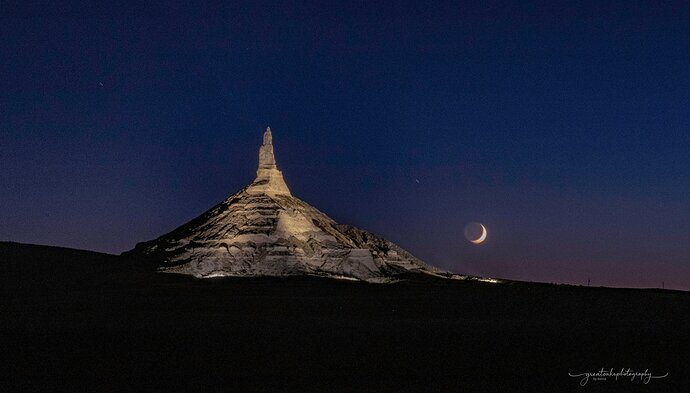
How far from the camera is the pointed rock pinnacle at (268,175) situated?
121062mm

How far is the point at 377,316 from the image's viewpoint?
37.7 m

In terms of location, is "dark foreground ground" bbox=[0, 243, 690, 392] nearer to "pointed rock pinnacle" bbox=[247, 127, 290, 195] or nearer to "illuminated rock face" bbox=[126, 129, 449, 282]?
"illuminated rock face" bbox=[126, 129, 449, 282]

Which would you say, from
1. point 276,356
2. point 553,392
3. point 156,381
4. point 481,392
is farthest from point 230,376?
point 553,392

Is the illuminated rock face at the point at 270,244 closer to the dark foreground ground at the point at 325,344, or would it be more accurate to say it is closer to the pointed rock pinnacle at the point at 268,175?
the pointed rock pinnacle at the point at 268,175

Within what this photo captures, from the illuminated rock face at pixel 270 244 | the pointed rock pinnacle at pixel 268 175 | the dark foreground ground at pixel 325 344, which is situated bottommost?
the dark foreground ground at pixel 325 344

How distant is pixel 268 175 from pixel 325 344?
330 ft

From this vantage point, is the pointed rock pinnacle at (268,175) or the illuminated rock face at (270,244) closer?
the illuminated rock face at (270,244)

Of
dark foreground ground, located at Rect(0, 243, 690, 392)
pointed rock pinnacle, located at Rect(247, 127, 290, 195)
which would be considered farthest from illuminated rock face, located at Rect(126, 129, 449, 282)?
dark foreground ground, located at Rect(0, 243, 690, 392)

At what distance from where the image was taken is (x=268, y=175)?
124m

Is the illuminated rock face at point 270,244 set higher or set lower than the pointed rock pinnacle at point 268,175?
lower

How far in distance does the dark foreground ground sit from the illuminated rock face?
4479 centimetres

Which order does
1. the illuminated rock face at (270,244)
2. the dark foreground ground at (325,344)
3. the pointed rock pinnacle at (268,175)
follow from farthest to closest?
the pointed rock pinnacle at (268,175) → the illuminated rock face at (270,244) → the dark foreground ground at (325,344)

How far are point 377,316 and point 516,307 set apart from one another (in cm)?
1323

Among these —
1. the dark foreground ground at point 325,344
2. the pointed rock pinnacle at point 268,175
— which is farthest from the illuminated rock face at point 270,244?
the dark foreground ground at point 325,344
